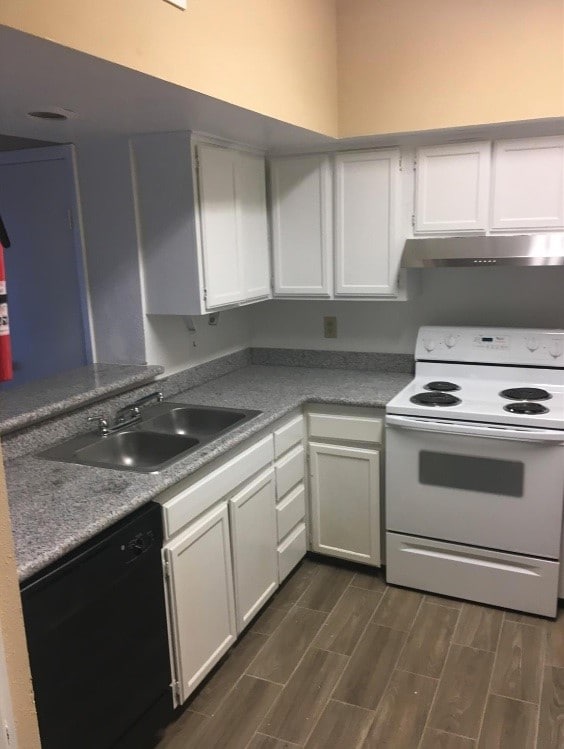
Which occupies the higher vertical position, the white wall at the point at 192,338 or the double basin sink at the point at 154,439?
the white wall at the point at 192,338

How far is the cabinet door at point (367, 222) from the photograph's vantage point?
294 centimetres

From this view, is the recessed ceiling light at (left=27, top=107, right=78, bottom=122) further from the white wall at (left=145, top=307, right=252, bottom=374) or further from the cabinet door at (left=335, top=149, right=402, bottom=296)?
the cabinet door at (left=335, top=149, right=402, bottom=296)

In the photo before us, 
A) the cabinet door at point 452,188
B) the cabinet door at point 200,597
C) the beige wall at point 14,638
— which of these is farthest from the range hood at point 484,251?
the beige wall at point 14,638

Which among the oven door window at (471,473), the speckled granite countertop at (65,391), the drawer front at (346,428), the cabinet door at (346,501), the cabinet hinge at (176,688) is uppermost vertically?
the speckled granite countertop at (65,391)

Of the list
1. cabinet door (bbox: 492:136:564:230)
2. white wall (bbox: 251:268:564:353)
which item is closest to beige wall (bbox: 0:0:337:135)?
cabinet door (bbox: 492:136:564:230)

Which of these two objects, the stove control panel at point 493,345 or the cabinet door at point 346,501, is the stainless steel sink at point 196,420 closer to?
the cabinet door at point 346,501

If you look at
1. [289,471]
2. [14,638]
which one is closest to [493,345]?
[289,471]

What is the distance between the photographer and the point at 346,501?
298 centimetres

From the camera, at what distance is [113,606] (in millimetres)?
1748

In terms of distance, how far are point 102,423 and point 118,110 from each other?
1.13m

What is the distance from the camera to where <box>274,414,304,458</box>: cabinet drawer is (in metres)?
2.71

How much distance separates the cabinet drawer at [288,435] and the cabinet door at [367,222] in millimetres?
708

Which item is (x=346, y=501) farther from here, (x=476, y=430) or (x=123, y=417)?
(x=123, y=417)

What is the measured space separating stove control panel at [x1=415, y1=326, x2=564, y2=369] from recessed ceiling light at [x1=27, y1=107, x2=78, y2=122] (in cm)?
187
